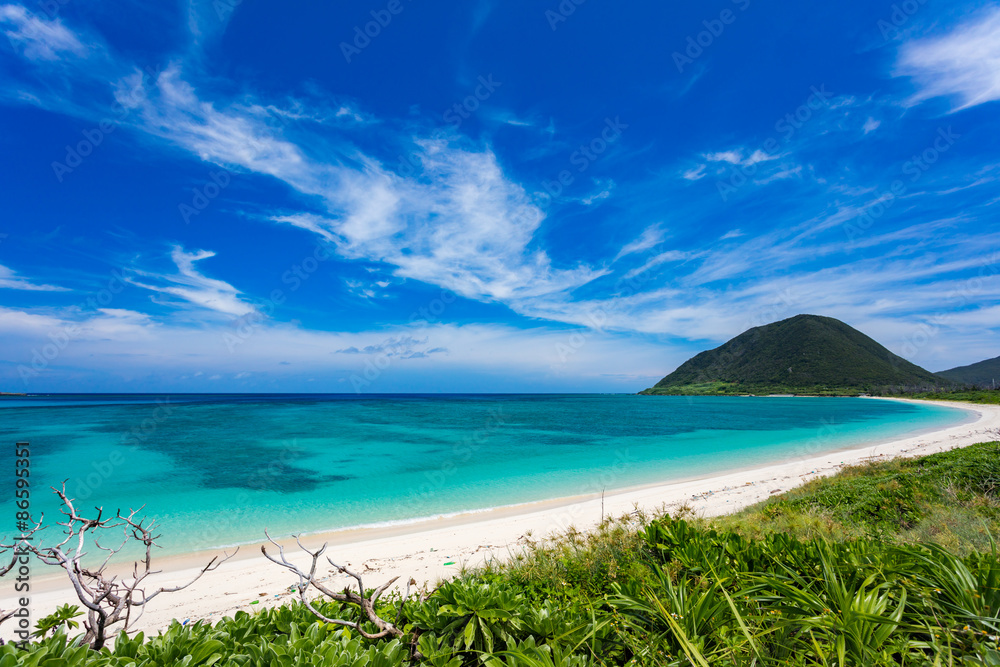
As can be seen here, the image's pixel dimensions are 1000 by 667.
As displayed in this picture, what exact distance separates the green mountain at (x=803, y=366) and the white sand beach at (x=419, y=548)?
129 metres

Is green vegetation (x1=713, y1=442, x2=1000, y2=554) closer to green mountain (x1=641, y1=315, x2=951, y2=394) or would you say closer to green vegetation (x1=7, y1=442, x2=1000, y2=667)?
green vegetation (x1=7, y1=442, x2=1000, y2=667)

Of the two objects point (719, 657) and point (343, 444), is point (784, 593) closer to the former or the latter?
point (719, 657)

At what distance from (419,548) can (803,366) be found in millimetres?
167290

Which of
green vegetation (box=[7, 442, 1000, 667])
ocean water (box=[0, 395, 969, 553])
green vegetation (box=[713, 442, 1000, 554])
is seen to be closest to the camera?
green vegetation (box=[7, 442, 1000, 667])

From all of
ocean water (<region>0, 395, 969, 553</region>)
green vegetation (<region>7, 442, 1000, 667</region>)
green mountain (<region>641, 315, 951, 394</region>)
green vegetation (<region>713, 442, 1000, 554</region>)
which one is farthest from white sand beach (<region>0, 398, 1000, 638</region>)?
green mountain (<region>641, 315, 951, 394</region>)

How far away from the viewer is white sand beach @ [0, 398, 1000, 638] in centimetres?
741

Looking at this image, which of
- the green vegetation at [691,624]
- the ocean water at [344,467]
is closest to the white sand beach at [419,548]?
the ocean water at [344,467]

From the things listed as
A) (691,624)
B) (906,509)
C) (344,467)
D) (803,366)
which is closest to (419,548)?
(691,624)

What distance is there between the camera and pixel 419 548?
10.1 metres

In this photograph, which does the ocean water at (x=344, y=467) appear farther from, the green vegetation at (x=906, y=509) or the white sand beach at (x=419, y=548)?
the green vegetation at (x=906, y=509)

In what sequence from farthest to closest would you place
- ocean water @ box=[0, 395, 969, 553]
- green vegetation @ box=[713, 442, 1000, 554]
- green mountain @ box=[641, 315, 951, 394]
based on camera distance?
green mountain @ box=[641, 315, 951, 394], ocean water @ box=[0, 395, 969, 553], green vegetation @ box=[713, 442, 1000, 554]

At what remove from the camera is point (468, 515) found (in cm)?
1359

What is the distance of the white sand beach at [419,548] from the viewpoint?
7.41 meters

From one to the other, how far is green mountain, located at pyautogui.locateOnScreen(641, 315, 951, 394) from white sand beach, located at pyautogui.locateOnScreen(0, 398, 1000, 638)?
128618 mm
